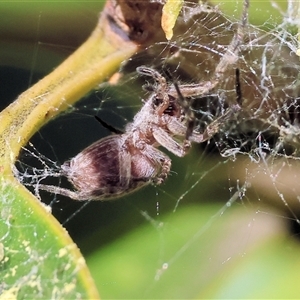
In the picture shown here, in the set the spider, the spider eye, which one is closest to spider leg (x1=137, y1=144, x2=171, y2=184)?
the spider

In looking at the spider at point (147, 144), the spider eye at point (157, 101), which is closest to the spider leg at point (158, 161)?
the spider at point (147, 144)

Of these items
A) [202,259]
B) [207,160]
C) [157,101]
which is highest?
[157,101]

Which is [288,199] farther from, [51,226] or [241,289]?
[51,226]

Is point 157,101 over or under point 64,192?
over

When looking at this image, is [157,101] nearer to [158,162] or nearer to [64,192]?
[158,162]

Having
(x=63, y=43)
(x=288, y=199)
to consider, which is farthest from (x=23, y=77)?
(x=288, y=199)

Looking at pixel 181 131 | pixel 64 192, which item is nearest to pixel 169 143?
pixel 181 131
